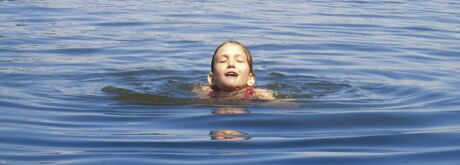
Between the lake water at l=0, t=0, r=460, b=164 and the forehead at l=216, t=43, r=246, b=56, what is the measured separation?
527 millimetres

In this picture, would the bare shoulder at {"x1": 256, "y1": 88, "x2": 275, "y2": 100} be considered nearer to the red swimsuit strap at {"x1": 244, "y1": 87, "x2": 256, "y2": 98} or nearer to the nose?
the red swimsuit strap at {"x1": 244, "y1": 87, "x2": 256, "y2": 98}

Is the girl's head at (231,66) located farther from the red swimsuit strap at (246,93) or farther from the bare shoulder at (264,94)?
the bare shoulder at (264,94)

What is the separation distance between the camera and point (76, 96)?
30.2 feet

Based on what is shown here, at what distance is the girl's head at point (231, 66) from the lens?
30.1 ft

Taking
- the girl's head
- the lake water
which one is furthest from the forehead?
the lake water

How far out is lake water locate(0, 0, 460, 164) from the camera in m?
6.50

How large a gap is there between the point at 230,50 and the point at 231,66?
16cm

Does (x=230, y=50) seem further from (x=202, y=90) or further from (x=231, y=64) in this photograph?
(x=202, y=90)

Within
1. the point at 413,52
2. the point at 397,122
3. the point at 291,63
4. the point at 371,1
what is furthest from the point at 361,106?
the point at 371,1

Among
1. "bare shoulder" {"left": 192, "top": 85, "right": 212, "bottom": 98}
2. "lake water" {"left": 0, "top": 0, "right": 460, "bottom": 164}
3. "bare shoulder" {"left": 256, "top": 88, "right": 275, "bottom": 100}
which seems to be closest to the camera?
"lake water" {"left": 0, "top": 0, "right": 460, "bottom": 164}

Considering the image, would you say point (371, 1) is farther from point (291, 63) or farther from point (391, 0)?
point (291, 63)

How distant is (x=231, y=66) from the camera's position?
9.23 metres

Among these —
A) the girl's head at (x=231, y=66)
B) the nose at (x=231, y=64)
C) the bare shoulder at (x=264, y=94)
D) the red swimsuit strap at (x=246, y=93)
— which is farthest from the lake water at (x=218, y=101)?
the nose at (x=231, y=64)

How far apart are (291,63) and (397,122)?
4.46m
